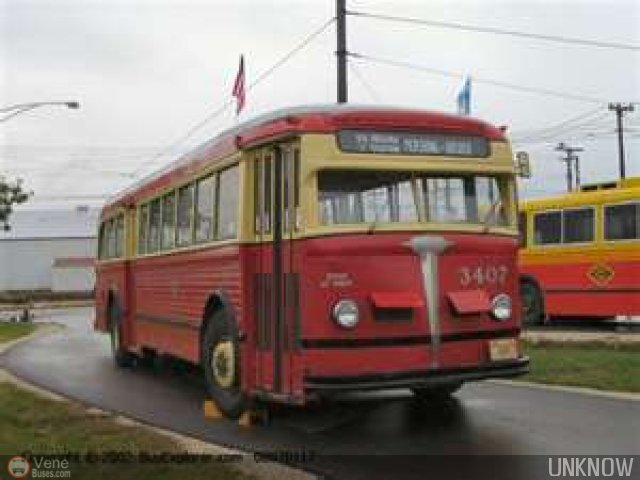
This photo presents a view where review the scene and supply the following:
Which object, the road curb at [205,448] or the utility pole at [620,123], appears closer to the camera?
the road curb at [205,448]

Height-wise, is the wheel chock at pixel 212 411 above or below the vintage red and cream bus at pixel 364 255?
below

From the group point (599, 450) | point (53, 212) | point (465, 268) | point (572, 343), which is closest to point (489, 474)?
point (599, 450)

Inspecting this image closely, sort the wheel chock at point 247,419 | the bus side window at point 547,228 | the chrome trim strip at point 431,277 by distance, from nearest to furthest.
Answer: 1. the chrome trim strip at point 431,277
2. the wheel chock at point 247,419
3. the bus side window at point 547,228

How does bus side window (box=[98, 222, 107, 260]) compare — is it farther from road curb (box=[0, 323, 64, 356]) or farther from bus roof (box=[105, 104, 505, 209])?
bus roof (box=[105, 104, 505, 209])

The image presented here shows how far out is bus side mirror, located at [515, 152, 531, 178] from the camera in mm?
11581

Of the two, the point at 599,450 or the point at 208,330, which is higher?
the point at 208,330

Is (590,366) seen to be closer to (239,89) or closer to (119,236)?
(119,236)

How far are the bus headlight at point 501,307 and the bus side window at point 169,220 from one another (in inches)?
205

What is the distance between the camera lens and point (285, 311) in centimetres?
1047

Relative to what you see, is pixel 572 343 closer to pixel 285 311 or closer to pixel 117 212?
pixel 117 212

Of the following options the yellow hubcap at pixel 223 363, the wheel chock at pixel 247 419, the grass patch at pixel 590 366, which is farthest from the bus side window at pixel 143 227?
the grass patch at pixel 590 366

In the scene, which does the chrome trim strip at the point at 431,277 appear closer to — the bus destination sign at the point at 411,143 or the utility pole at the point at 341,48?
the bus destination sign at the point at 411,143

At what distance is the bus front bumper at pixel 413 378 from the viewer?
9.86m

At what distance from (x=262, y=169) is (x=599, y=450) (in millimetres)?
4139
